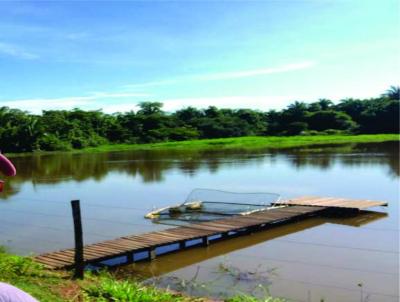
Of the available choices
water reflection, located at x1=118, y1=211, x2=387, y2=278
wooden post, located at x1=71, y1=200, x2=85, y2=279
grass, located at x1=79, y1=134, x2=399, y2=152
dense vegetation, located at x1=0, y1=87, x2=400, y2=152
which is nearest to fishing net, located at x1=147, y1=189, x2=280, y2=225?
water reflection, located at x1=118, y1=211, x2=387, y2=278

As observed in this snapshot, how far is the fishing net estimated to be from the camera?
551 inches

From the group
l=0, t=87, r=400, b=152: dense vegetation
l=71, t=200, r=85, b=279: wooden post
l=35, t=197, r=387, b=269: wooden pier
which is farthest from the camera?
l=0, t=87, r=400, b=152: dense vegetation

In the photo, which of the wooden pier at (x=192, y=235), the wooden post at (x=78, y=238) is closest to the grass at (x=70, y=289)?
the wooden post at (x=78, y=238)

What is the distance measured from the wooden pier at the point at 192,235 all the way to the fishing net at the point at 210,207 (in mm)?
838

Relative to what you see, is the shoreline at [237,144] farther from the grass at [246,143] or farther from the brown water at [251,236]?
the brown water at [251,236]

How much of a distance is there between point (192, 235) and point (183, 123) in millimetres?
54413

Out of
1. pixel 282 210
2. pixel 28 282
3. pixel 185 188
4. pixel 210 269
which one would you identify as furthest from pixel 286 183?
pixel 28 282

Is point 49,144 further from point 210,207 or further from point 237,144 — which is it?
Result: point 210,207

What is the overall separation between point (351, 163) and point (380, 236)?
1766 centimetres

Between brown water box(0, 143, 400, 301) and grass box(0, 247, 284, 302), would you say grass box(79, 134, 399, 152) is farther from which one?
grass box(0, 247, 284, 302)

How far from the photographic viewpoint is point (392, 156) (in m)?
32.2

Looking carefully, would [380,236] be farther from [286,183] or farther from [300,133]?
[300,133]

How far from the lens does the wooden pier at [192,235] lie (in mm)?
8734

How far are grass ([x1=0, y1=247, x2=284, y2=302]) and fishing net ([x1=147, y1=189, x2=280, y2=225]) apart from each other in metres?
7.08
